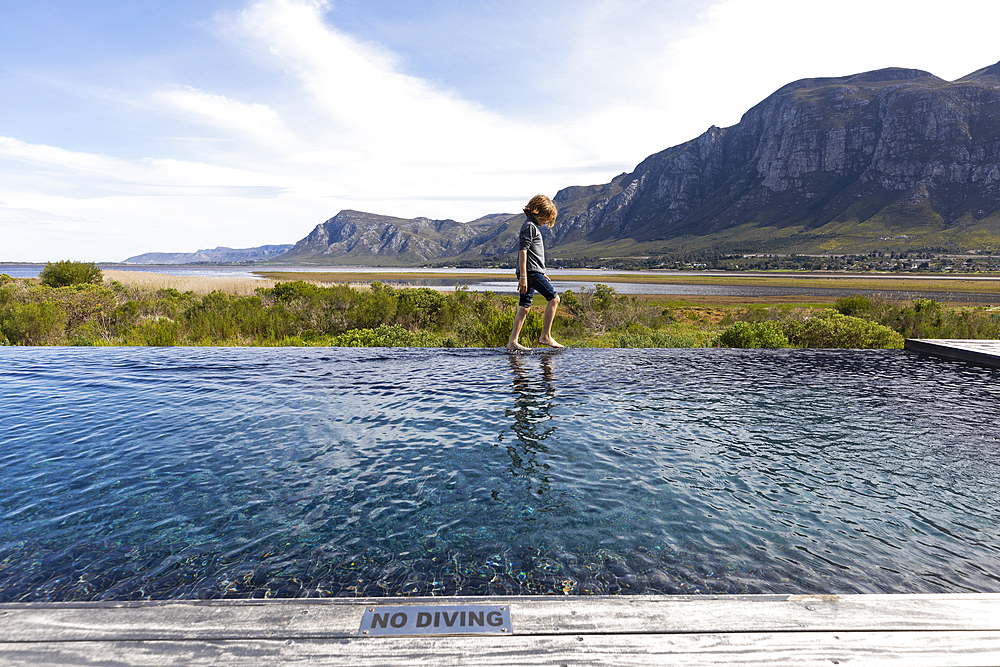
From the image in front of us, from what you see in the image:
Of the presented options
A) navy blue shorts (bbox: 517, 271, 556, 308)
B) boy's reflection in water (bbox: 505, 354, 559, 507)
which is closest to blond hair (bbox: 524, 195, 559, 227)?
navy blue shorts (bbox: 517, 271, 556, 308)

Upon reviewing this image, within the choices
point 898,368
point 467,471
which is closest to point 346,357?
point 467,471

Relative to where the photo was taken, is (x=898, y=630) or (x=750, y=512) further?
(x=750, y=512)

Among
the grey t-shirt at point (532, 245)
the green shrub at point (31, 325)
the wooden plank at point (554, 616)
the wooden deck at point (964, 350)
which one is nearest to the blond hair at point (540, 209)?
the grey t-shirt at point (532, 245)

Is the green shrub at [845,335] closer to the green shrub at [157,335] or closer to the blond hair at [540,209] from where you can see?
the blond hair at [540,209]

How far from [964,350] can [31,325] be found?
2302cm

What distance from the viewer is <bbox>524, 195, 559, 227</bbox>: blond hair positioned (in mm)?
9016

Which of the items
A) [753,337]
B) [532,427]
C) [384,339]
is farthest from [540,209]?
[753,337]

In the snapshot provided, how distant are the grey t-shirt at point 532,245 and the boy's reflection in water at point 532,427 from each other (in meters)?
2.04

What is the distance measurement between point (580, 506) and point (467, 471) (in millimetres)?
1064

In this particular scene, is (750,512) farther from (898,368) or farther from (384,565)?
(898,368)

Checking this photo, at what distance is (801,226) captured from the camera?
198625 millimetres

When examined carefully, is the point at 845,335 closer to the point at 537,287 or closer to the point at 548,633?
the point at 537,287

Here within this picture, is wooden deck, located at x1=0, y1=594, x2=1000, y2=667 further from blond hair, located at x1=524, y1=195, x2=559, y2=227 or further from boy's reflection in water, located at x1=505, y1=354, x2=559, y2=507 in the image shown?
blond hair, located at x1=524, y1=195, x2=559, y2=227

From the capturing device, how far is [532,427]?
17.3 ft
